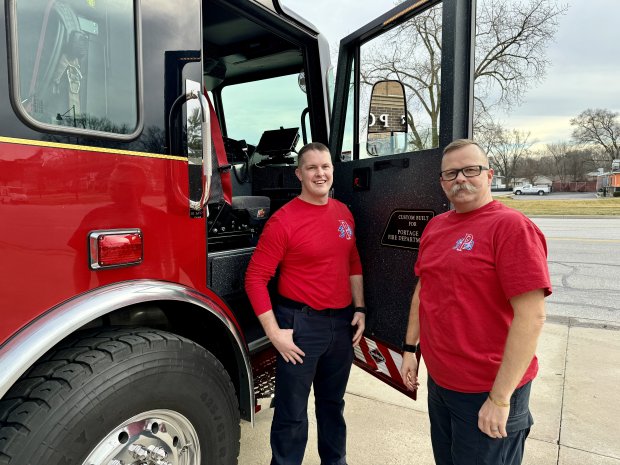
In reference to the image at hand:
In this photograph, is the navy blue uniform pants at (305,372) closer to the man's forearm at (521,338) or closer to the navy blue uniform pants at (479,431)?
the navy blue uniform pants at (479,431)

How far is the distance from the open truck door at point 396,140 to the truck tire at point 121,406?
3.16ft

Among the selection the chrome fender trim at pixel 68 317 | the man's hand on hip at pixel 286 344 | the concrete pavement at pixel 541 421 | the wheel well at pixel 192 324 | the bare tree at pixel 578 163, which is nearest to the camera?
the chrome fender trim at pixel 68 317

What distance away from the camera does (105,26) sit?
1.49 m

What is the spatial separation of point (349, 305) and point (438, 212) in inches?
25.4

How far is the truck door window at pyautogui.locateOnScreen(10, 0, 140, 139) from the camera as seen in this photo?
4.19ft

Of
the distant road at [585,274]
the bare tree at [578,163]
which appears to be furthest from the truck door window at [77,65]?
the bare tree at [578,163]

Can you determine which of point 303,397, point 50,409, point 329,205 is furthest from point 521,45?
point 50,409

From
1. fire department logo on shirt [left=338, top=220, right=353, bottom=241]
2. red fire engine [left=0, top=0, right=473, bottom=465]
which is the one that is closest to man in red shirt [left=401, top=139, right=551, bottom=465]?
red fire engine [left=0, top=0, right=473, bottom=465]

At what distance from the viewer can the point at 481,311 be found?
1.52 m

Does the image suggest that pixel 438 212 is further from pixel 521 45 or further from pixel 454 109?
pixel 521 45

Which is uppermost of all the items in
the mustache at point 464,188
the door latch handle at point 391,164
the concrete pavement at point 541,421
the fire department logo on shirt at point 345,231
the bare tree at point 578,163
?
the bare tree at point 578,163

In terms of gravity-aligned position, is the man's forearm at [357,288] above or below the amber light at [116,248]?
below

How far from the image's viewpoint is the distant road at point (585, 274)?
19.4 feet

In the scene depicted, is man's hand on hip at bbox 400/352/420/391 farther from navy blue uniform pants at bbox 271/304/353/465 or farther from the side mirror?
the side mirror
